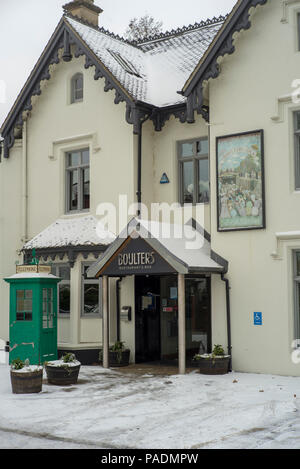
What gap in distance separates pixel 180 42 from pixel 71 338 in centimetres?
968

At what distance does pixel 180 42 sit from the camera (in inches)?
768

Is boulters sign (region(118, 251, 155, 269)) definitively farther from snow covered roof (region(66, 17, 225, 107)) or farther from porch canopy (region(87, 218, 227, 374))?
snow covered roof (region(66, 17, 225, 107))

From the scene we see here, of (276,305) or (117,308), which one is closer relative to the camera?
(276,305)

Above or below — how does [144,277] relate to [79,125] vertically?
below

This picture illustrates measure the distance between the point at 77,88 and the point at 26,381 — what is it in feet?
31.0

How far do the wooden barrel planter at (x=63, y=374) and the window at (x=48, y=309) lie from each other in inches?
99.3

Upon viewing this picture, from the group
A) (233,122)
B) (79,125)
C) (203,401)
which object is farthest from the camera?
(79,125)

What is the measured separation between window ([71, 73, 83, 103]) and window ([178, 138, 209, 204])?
3551mm

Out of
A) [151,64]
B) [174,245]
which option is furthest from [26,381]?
[151,64]

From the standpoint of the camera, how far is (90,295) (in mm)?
16562

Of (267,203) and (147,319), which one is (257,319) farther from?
(147,319)

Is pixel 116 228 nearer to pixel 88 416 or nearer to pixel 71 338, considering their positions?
pixel 71 338
